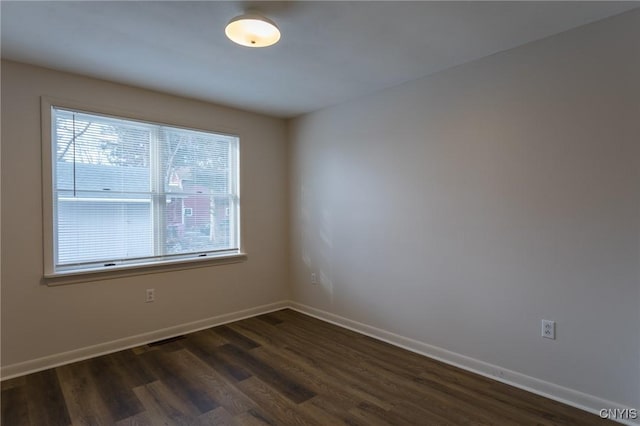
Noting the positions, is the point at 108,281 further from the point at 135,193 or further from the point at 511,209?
the point at 511,209

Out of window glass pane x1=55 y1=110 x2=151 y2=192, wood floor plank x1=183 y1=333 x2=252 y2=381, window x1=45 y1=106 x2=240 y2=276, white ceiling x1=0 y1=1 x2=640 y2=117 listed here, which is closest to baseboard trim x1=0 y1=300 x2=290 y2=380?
wood floor plank x1=183 y1=333 x2=252 y2=381

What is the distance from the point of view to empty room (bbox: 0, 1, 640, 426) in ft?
6.81

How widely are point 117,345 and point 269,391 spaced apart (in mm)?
1641

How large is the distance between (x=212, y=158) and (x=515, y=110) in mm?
2979

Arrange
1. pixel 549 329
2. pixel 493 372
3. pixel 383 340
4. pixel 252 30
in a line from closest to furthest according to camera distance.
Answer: pixel 252 30, pixel 549 329, pixel 493 372, pixel 383 340

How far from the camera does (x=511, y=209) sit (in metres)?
2.50

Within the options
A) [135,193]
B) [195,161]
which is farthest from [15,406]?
[195,161]

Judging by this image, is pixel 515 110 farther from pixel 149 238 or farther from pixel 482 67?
pixel 149 238

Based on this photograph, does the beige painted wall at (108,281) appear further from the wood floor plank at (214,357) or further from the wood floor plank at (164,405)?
the wood floor plank at (164,405)

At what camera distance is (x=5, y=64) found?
259 cm

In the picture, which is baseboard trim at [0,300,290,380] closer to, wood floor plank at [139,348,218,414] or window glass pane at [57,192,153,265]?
wood floor plank at [139,348,218,414]

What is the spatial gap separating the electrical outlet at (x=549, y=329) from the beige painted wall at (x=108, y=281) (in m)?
2.93

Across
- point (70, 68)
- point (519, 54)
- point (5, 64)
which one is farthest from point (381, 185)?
point (5, 64)

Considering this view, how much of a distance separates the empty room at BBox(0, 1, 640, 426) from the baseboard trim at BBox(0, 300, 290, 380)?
0.02 meters
